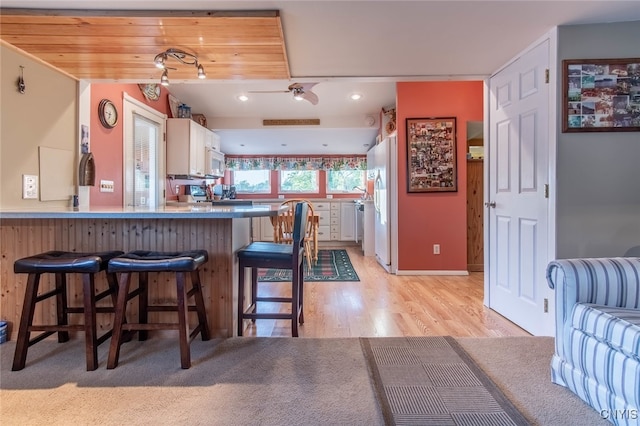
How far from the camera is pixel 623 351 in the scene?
1.30 m

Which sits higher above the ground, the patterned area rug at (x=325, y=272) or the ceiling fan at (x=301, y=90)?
the ceiling fan at (x=301, y=90)

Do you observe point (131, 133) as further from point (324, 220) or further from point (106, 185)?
point (324, 220)

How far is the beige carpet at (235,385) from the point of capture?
4.74ft

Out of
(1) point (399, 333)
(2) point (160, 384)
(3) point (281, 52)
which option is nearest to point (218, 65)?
(3) point (281, 52)

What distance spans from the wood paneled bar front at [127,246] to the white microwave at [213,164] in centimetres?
317

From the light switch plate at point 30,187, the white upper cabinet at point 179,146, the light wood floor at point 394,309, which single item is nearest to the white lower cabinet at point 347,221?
the light wood floor at point 394,309

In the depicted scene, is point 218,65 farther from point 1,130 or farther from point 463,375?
point 463,375

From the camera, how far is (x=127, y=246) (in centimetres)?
224

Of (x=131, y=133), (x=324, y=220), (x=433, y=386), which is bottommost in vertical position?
(x=433, y=386)

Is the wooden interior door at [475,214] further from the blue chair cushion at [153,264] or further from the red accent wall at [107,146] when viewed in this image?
the red accent wall at [107,146]

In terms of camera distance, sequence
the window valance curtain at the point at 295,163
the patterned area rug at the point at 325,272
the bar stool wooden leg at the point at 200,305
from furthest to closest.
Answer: the window valance curtain at the point at 295,163 → the patterned area rug at the point at 325,272 → the bar stool wooden leg at the point at 200,305

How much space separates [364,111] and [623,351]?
476 cm

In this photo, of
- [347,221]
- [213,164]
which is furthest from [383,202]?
[213,164]

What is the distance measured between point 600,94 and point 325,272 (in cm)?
318
